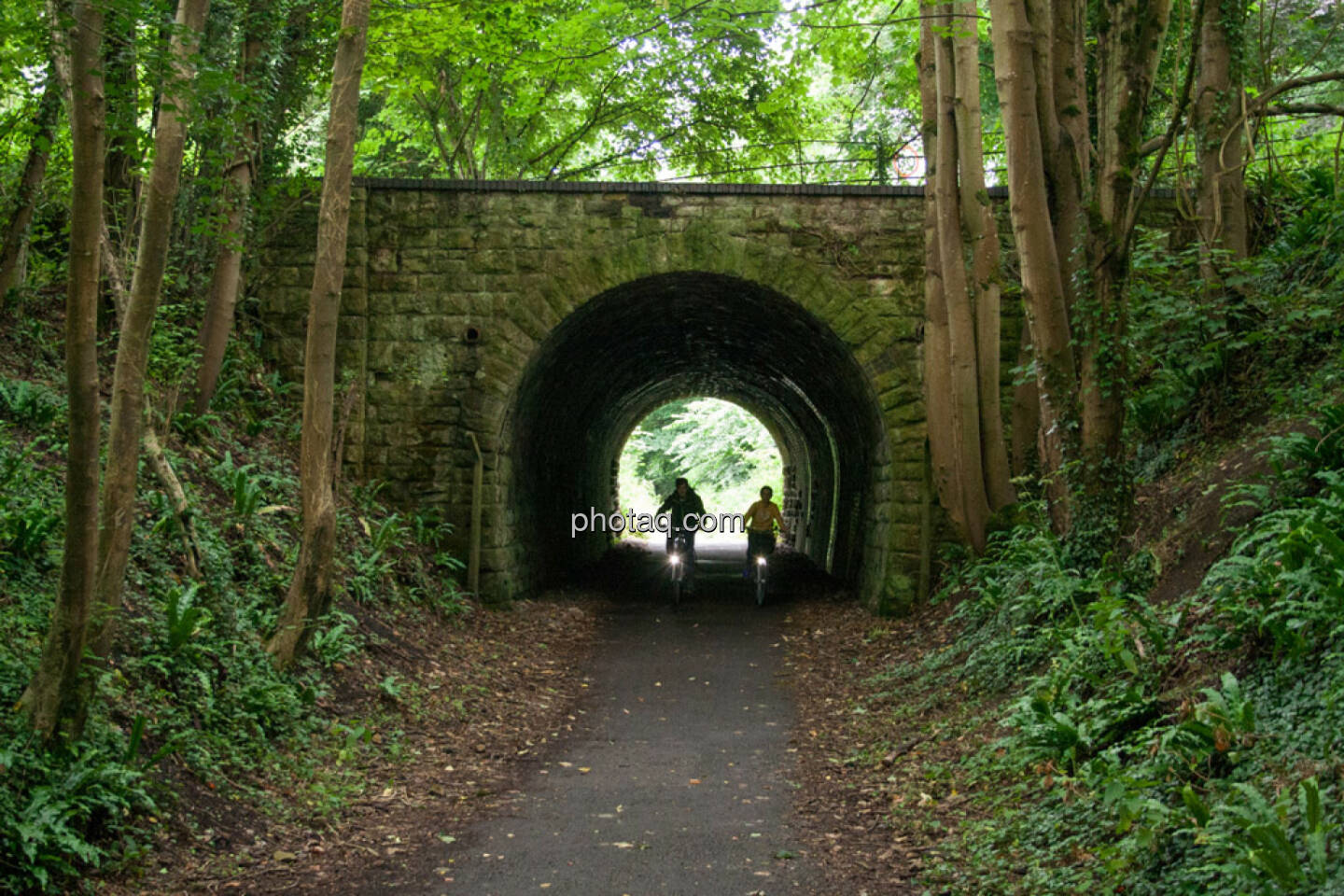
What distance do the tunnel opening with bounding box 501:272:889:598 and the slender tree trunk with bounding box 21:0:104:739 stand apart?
7.23m

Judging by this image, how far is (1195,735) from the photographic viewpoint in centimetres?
420

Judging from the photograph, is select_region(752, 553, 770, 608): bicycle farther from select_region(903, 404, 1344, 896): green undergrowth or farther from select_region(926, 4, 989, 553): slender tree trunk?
select_region(903, 404, 1344, 896): green undergrowth

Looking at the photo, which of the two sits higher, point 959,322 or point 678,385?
point 678,385

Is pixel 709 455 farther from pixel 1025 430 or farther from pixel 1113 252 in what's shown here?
pixel 1113 252

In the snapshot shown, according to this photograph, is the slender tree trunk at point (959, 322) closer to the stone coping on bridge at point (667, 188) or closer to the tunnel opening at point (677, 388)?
the stone coping on bridge at point (667, 188)

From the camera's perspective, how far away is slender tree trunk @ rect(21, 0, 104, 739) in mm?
4266

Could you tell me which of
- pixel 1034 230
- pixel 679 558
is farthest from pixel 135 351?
pixel 679 558

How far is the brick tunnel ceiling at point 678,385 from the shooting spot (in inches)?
484

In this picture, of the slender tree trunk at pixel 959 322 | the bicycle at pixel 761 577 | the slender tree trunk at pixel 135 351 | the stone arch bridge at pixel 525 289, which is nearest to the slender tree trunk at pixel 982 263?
the slender tree trunk at pixel 959 322

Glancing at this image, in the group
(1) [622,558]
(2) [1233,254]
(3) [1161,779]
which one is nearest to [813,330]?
(2) [1233,254]

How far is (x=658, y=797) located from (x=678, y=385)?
53.6 ft

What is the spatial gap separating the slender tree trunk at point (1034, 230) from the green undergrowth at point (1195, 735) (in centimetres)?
135

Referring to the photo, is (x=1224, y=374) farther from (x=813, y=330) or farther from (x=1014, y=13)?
(x=813, y=330)

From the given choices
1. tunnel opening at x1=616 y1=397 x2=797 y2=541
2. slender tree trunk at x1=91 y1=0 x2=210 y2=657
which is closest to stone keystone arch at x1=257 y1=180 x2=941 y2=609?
slender tree trunk at x1=91 y1=0 x2=210 y2=657
